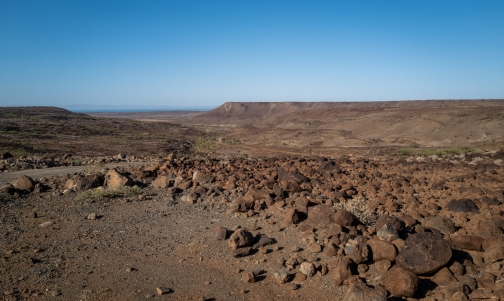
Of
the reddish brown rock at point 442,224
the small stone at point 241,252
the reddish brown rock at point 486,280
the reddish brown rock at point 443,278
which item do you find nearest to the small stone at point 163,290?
the small stone at point 241,252

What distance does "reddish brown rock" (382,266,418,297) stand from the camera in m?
4.30

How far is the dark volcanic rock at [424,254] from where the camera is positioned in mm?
4711

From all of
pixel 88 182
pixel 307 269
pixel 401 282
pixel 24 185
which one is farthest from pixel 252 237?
pixel 24 185

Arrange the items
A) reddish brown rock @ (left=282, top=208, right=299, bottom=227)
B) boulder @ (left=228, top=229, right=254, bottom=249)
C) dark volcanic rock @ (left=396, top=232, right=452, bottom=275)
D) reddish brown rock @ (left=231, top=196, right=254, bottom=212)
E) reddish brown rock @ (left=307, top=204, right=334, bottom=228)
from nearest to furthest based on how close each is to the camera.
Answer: dark volcanic rock @ (left=396, top=232, right=452, bottom=275) → boulder @ (left=228, top=229, right=254, bottom=249) → reddish brown rock @ (left=307, top=204, right=334, bottom=228) → reddish brown rock @ (left=282, top=208, right=299, bottom=227) → reddish brown rock @ (left=231, top=196, right=254, bottom=212)

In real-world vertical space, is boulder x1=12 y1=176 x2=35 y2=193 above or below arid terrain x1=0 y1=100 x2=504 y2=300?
above

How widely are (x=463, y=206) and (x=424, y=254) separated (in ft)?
12.4

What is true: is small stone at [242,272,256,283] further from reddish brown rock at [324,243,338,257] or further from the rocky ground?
reddish brown rock at [324,243,338,257]

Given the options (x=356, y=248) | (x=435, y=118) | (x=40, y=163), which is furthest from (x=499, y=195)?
(x=435, y=118)

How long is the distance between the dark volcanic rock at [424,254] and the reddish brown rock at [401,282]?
0.40 metres

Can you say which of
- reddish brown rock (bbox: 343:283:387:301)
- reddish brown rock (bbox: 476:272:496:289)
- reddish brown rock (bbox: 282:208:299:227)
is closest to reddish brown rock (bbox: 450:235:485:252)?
reddish brown rock (bbox: 476:272:496:289)

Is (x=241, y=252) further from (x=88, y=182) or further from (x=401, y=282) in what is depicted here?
(x=88, y=182)

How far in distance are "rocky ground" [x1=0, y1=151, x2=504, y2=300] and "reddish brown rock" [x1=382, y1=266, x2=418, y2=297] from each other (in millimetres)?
13

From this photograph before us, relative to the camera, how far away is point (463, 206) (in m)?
7.66

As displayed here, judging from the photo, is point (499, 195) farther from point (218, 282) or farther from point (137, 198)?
point (137, 198)
